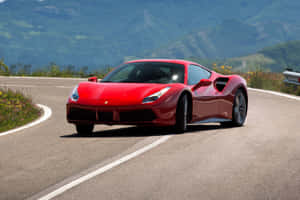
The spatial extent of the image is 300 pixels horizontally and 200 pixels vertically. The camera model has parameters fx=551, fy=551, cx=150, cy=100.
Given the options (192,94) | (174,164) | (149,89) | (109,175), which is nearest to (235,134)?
(192,94)

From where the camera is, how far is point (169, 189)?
16.5 ft

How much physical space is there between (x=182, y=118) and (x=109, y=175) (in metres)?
3.28

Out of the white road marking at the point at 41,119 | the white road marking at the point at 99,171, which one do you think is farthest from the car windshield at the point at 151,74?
the white road marking at the point at 41,119

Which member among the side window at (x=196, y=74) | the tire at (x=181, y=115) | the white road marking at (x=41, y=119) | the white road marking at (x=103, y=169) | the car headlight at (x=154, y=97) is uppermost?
the side window at (x=196, y=74)

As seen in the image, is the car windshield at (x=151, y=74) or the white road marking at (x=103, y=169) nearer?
the white road marking at (x=103, y=169)

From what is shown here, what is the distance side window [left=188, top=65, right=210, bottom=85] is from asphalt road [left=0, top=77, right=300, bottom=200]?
2.89 feet

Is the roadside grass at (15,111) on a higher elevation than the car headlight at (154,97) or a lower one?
lower

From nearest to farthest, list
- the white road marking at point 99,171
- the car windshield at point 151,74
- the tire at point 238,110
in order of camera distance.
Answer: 1. the white road marking at point 99,171
2. the car windshield at point 151,74
3. the tire at point 238,110

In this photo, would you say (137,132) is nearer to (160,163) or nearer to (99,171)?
(160,163)

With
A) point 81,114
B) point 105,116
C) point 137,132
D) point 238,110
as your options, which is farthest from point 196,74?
point 81,114

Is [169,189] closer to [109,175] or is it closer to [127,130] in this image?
[109,175]

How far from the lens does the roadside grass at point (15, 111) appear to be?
11.0 meters

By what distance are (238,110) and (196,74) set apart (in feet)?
4.28

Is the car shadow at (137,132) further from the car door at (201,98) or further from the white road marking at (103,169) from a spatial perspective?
the white road marking at (103,169)
